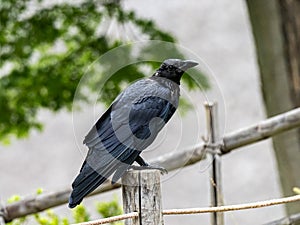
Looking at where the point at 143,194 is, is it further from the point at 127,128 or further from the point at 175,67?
the point at 175,67

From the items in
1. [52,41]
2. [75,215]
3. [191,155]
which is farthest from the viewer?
[52,41]

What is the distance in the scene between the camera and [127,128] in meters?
1.52

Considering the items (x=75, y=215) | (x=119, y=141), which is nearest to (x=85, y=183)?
(x=119, y=141)

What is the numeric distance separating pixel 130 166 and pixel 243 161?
13.9 ft

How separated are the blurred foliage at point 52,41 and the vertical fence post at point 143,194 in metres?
1.46

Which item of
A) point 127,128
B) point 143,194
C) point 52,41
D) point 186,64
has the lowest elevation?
point 143,194

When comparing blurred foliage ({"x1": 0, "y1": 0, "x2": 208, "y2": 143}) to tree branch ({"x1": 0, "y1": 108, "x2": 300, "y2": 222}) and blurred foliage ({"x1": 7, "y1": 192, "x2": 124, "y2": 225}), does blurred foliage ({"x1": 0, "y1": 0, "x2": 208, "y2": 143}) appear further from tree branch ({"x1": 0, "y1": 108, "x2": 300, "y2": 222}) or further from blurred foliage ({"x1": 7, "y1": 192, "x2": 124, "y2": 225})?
tree branch ({"x1": 0, "y1": 108, "x2": 300, "y2": 222})

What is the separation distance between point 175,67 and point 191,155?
762 mm

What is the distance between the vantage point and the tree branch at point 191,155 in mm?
2264

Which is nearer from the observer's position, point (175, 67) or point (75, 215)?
point (175, 67)

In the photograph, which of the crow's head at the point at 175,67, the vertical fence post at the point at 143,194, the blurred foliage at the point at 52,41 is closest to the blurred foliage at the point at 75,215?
the blurred foliage at the point at 52,41

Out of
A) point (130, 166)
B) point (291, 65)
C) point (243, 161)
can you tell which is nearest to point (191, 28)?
point (243, 161)

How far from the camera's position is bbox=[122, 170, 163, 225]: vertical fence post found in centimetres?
154

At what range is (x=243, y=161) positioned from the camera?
5.70 metres
